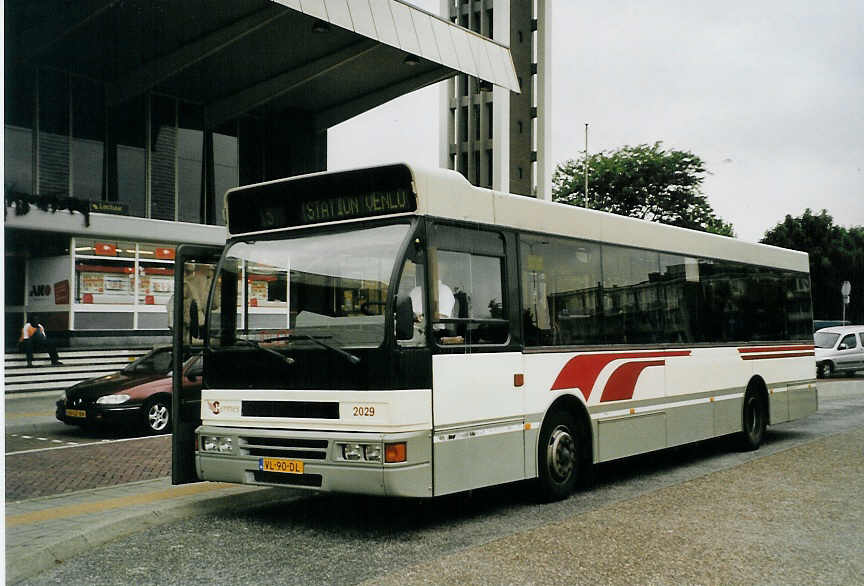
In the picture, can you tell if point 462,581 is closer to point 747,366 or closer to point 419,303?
point 419,303

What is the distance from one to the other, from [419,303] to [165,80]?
2251 cm

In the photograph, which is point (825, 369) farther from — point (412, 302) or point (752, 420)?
point (412, 302)

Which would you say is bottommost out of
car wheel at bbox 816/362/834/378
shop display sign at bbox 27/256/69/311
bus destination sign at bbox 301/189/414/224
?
car wheel at bbox 816/362/834/378

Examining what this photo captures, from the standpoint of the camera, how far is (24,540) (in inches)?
276

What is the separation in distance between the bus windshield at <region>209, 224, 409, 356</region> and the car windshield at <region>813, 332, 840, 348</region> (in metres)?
27.7

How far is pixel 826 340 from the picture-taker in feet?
104

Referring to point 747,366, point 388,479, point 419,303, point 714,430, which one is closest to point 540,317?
point 419,303

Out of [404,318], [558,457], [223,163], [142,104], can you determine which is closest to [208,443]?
[404,318]

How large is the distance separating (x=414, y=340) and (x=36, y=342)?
19999 millimetres

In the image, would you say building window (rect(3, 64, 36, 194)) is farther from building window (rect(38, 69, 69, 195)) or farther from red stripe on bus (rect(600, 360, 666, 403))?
red stripe on bus (rect(600, 360, 666, 403))

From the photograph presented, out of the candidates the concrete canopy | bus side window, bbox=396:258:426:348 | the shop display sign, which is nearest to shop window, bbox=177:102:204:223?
the concrete canopy

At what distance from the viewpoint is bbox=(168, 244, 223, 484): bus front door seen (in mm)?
8336

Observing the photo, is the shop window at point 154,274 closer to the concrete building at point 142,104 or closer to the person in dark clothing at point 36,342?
the concrete building at point 142,104

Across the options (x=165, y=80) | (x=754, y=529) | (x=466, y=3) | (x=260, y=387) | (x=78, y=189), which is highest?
(x=466, y=3)
